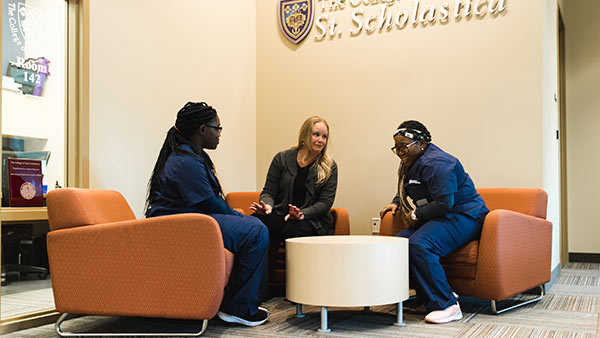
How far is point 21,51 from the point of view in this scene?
123 inches

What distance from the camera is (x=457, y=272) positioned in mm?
3346

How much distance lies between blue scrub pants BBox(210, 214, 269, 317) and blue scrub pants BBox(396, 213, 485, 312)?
87cm

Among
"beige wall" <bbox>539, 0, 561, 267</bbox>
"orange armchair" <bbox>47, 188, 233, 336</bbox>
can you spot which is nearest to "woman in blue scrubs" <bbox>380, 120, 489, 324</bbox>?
"beige wall" <bbox>539, 0, 561, 267</bbox>

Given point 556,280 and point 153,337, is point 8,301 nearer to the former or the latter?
point 153,337

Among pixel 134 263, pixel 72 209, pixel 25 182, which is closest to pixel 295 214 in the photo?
pixel 134 263

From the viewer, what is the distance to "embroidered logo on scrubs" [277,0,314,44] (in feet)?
16.1

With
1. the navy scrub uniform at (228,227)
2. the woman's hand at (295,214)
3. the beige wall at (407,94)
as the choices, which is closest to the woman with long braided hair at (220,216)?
the navy scrub uniform at (228,227)

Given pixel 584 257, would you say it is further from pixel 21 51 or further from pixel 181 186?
pixel 21 51

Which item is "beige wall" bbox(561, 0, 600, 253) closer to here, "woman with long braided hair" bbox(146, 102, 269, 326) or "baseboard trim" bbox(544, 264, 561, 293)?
"baseboard trim" bbox(544, 264, 561, 293)

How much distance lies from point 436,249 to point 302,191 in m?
1.06

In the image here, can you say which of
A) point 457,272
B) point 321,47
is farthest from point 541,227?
point 321,47

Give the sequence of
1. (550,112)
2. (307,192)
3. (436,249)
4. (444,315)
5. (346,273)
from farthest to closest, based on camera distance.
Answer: (550,112) < (307,192) < (436,249) < (444,315) < (346,273)

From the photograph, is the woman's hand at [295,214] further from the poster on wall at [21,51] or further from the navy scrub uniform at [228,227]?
the poster on wall at [21,51]

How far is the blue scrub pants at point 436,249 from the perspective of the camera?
311 cm
